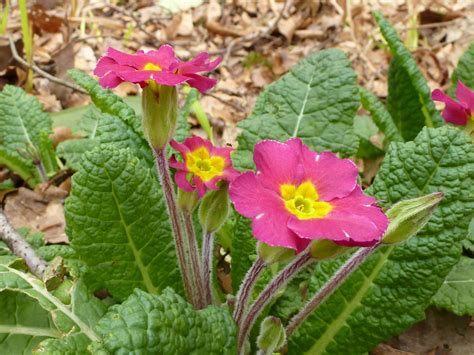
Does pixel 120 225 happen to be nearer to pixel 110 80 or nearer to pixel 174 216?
pixel 174 216

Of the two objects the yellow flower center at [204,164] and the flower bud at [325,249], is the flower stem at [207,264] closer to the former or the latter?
the yellow flower center at [204,164]

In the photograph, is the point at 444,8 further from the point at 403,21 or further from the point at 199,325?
the point at 199,325

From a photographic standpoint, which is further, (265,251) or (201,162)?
(201,162)

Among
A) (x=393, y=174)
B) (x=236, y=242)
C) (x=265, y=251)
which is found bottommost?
(x=236, y=242)

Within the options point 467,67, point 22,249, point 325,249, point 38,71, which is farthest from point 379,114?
point 38,71

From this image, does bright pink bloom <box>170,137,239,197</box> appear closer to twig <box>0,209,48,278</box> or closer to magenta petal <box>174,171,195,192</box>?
magenta petal <box>174,171,195,192</box>

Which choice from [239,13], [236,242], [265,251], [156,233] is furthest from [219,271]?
[239,13]

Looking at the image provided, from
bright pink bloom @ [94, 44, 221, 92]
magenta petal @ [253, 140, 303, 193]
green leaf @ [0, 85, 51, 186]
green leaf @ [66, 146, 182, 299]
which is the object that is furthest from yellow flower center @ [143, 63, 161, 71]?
green leaf @ [0, 85, 51, 186]
